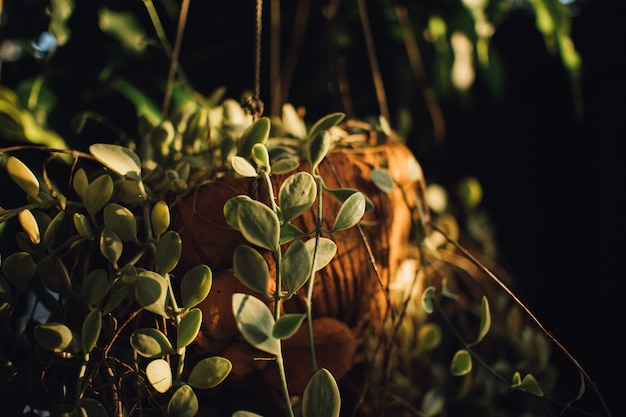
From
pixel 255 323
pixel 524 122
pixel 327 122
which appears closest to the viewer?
pixel 255 323

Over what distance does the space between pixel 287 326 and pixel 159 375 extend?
85 mm

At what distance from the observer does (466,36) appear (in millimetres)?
635

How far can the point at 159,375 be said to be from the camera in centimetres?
29

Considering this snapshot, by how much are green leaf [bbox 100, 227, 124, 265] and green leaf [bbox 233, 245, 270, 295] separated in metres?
0.09

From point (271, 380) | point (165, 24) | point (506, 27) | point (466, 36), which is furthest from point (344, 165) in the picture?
Result: point (506, 27)

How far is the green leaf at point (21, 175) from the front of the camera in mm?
323

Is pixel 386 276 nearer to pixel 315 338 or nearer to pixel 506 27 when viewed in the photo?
pixel 315 338

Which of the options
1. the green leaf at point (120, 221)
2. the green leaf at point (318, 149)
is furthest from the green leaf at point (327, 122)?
the green leaf at point (120, 221)

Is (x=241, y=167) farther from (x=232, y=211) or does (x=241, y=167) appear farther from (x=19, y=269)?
(x=19, y=269)

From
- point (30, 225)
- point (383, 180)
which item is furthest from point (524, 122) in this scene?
point (30, 225)

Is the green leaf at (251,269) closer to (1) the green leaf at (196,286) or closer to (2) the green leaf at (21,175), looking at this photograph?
(1) the green leaf at (196,286)

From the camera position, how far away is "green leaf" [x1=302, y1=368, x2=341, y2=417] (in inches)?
10.8

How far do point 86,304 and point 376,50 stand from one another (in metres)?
0.59

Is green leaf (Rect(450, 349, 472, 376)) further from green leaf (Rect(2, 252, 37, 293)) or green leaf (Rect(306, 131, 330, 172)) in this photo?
green leaf (Rect(2, 252, 37, 293))
